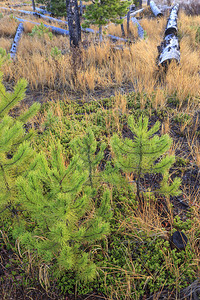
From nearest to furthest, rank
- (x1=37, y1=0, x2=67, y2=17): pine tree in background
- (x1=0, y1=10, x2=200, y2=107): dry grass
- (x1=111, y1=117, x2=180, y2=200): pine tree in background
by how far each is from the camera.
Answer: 1. (x1=111, y1=117, x2=180, y2=200): pine tree in background
2. (x1=0, y1=10, x2=200, y2=107): dry grass
3. (x1=37, y1=0, x2=67, y2=17): pine tree in background

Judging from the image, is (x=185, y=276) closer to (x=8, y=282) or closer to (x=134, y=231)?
(x=134, y=231)

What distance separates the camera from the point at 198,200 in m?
2.30

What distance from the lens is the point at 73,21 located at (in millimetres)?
6480

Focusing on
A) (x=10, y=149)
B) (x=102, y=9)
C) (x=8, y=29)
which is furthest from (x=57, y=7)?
(x=10, y=149)

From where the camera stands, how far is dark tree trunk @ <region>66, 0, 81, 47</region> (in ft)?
20.3

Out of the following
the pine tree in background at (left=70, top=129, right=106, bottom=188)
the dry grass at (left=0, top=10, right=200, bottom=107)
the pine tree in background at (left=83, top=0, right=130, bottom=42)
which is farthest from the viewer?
the pine tree in background at (left=83, top=0, right=130, bottom=42)

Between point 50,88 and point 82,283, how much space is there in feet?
14.4

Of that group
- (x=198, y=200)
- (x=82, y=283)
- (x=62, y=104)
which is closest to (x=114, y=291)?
(x=82, y=283)

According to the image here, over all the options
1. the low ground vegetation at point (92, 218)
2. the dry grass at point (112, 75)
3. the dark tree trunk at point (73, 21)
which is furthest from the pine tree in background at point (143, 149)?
the dark tree trunk at point (73, 21)

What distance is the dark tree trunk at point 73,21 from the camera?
20.3 ft

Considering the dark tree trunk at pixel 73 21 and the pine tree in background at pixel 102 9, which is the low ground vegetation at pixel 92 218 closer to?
the dark tree trunk at pixel 73 21

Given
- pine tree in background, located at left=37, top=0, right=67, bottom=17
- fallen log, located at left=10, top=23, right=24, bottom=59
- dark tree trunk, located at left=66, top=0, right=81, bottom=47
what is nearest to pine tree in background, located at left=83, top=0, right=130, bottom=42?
dark tree trunk, located at left=66, top=0, right=81, bottom=47

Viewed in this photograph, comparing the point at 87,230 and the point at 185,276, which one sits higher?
the point at 87,230

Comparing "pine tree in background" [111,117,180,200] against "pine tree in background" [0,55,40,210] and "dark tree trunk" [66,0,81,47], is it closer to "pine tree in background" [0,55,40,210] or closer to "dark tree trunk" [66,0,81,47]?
"pine tree in background" [0,55,40,210]
